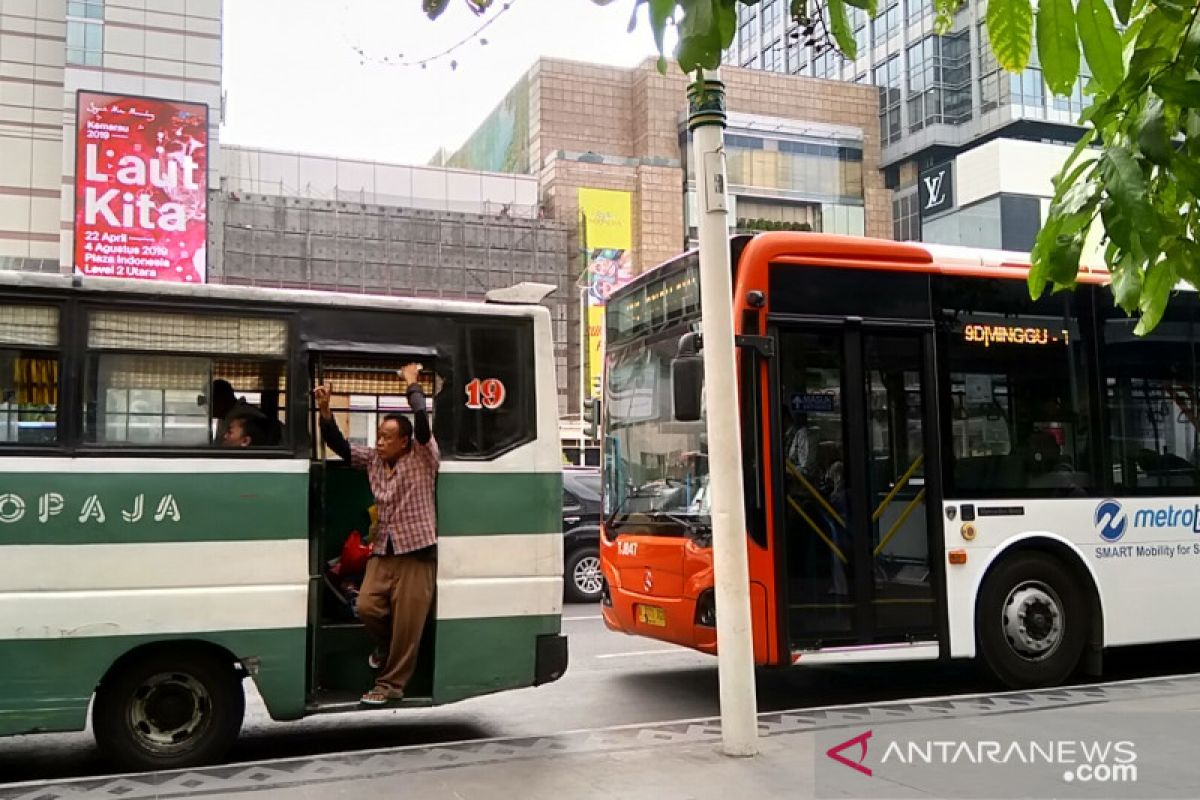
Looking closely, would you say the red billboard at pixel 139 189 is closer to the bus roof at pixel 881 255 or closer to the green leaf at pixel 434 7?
the bus roof at pixel 881 255

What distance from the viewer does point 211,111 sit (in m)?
45.2

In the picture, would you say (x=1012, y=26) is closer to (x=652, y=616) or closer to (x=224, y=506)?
(x=224, y=506)

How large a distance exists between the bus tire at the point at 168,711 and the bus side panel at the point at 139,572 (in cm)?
16

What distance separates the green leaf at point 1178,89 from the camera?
2766mm

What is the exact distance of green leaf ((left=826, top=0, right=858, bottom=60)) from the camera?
2468 millimetres

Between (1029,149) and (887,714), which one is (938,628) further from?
(1029,149)

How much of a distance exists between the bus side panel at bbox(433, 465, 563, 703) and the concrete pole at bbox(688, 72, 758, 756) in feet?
3.61

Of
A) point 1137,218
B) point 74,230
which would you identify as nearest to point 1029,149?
point 74,230

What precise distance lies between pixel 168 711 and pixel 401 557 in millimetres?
1519

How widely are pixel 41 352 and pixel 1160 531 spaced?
813 cm

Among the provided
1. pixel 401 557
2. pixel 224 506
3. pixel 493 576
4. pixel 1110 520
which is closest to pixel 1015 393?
pixel 1110 520

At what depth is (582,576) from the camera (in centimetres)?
1491

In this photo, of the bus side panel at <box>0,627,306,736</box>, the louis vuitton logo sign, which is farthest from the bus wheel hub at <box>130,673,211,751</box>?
the louis vuitton logo sign

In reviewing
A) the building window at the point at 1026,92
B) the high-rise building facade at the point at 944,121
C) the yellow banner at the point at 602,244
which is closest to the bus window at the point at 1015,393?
the high-rise building facade at the point at 944,121
